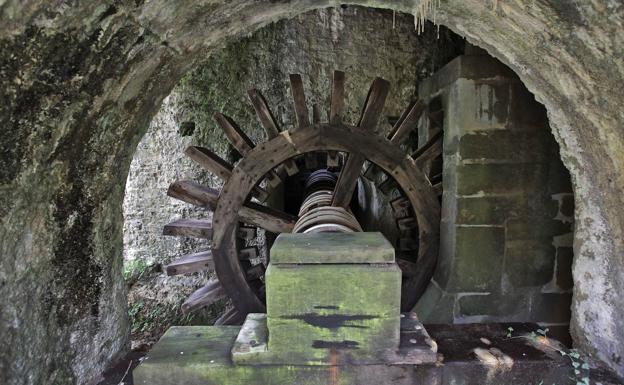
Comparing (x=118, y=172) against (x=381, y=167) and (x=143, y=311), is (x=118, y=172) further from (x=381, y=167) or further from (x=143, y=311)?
(x=143, y=311)

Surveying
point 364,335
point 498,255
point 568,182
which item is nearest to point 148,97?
point 364,335

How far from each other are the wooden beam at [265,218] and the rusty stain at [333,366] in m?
1.54

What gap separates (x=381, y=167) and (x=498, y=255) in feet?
3.38

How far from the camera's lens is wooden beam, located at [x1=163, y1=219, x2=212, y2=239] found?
2936 millimetres

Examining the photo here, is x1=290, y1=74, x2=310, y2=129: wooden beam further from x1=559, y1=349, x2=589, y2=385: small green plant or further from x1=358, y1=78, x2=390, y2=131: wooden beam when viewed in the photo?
x1=559, y1=349, x2=589, y2=385: small green plant

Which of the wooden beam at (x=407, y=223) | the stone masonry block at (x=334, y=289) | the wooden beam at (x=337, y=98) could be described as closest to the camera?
the stone masonry block at (x=334, y=289)

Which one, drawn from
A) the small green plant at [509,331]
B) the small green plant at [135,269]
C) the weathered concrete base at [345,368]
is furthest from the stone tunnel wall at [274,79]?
the weathered concrete base at [345,368]

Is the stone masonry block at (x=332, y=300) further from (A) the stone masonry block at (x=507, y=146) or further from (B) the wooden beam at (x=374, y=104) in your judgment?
(B) the wooden beam at (x=374, y=104)

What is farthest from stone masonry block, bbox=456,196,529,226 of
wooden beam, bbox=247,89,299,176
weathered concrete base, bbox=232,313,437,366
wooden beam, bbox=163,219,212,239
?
wooden beam, bbox=163,219,212,239

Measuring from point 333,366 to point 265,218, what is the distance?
1567mm

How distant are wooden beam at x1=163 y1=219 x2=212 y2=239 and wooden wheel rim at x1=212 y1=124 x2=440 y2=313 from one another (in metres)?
0.08

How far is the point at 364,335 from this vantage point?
1.56 meters

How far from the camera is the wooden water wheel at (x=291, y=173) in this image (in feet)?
9.43

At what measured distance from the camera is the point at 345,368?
1.58 meters
